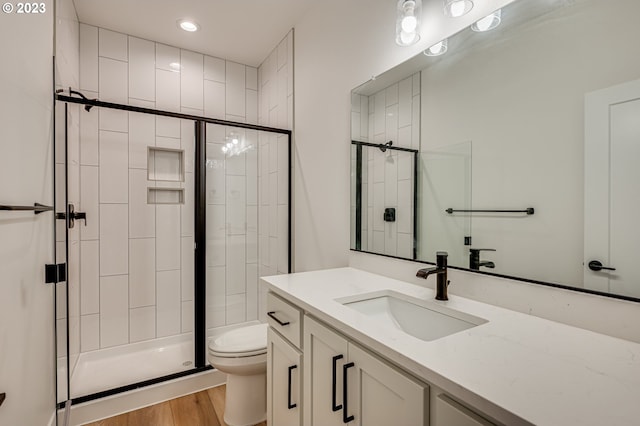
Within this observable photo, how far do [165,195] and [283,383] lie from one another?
1.97 m

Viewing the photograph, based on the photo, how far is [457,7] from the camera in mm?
1205

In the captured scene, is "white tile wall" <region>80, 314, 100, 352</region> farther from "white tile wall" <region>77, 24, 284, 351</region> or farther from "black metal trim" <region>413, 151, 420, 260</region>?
"black metal trim" <region>413, 151, 420, 260</region>

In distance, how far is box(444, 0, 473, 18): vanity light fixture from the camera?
3.88 ft

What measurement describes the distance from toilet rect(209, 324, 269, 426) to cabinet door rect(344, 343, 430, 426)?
991 millimetres

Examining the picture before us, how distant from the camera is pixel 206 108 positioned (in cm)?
293

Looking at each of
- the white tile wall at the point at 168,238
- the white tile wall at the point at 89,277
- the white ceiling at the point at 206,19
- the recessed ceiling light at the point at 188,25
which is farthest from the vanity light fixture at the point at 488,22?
the white tile wall at the point at 89,277

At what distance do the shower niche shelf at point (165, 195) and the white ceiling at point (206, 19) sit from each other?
1.28 meters

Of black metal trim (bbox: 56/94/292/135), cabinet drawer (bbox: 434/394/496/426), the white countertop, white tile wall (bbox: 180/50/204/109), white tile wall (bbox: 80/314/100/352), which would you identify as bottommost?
white tile wall (bbox: 80/314/100/352)

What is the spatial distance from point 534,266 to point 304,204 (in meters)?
1.60

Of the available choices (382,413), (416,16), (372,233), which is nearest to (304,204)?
(372,233)

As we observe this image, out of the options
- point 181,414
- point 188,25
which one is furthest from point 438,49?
point 181,414

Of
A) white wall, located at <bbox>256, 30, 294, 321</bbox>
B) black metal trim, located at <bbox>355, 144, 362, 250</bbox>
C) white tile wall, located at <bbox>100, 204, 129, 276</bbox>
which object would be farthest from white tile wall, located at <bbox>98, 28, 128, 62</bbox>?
black metal trim, located at <bbox>355, 144, 362, 250</bbox>

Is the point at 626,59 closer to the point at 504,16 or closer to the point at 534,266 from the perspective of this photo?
the point at 504,16

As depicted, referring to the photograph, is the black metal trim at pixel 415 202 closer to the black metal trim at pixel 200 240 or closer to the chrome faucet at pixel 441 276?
the chrome faucet at pixel 441 276
